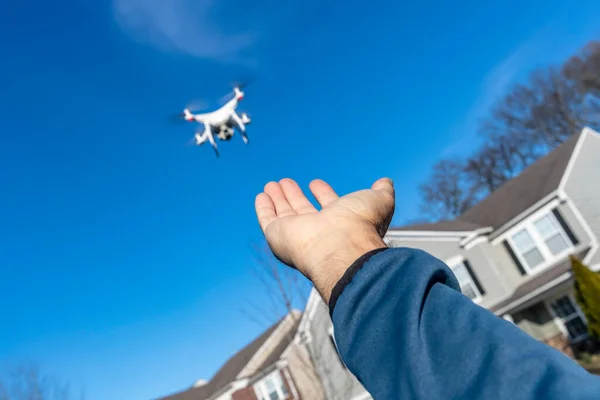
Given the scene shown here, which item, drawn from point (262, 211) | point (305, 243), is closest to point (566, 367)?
point (305, 243)

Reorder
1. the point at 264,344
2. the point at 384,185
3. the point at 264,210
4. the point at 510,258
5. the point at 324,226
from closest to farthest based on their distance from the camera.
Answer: the point at 324,226 → the point at 384,185 → the point at 264,210 → the point at 510,258 → the point at 264,344

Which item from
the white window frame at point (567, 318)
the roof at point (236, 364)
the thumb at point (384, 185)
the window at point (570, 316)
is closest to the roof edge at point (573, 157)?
the white window frame at point (567, 318)

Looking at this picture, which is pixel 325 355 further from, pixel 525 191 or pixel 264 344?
pixel 525 191

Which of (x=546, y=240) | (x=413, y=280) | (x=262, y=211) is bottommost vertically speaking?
(x=413, y=280)

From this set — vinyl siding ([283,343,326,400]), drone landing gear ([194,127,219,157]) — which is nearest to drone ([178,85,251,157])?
drone landing gear ([194,127,219,157])

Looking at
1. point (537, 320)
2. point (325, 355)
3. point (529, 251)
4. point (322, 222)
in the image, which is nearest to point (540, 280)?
point (529, 251)

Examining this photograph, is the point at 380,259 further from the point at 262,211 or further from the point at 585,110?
→ the point at 585,110

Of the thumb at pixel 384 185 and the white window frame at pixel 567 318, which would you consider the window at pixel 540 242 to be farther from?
the thumb at pixel 384 185
